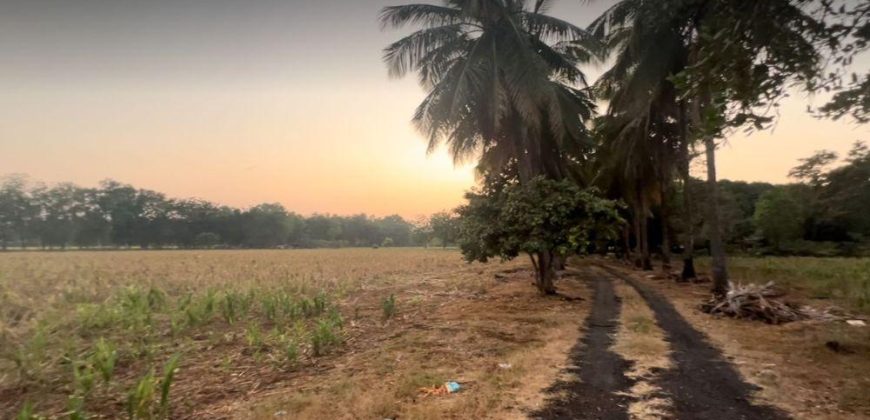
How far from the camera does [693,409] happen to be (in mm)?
4664

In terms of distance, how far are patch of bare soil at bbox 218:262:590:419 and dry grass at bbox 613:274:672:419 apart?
0.97 metres

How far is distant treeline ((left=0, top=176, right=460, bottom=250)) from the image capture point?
78.3m

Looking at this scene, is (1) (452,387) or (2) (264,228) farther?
(2) (264,228)

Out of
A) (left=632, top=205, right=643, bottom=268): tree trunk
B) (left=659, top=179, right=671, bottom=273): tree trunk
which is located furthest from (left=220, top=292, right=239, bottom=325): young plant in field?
(left=632, top=205, right=643, bottom=268): tree trunk

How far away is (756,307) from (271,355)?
34.6 feet

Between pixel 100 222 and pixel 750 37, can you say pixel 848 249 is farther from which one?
pixel 100 222

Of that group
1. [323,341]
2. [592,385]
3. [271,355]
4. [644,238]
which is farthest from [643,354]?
[644,238]

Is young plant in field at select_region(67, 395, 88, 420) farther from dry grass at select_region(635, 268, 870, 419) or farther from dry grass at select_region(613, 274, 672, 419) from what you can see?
dry grass at select_region(635, 268, 870, 419)

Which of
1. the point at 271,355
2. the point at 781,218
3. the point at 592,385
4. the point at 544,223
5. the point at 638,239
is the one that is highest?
the point at 781,218

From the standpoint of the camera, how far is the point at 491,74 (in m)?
14.1

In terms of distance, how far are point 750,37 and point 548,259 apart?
323 inches

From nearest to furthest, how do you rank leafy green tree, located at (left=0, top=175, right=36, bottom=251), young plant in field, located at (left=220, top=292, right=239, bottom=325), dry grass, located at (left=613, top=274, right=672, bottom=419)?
dry grass, located at (left=613, top=274, right=672, bottom=419) → young plant in field, located at (left=220, top=292, right=239, bottom=325) → leafy green tree, located at (left=0, top=175, right=36, bottom=251)

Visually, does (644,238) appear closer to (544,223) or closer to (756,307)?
(756,307)

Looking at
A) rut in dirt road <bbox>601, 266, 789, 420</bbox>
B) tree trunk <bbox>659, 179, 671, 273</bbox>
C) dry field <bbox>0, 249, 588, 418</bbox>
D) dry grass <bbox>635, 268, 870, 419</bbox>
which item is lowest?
dry field <bbox>0, 249, 588, 418</bbox>
